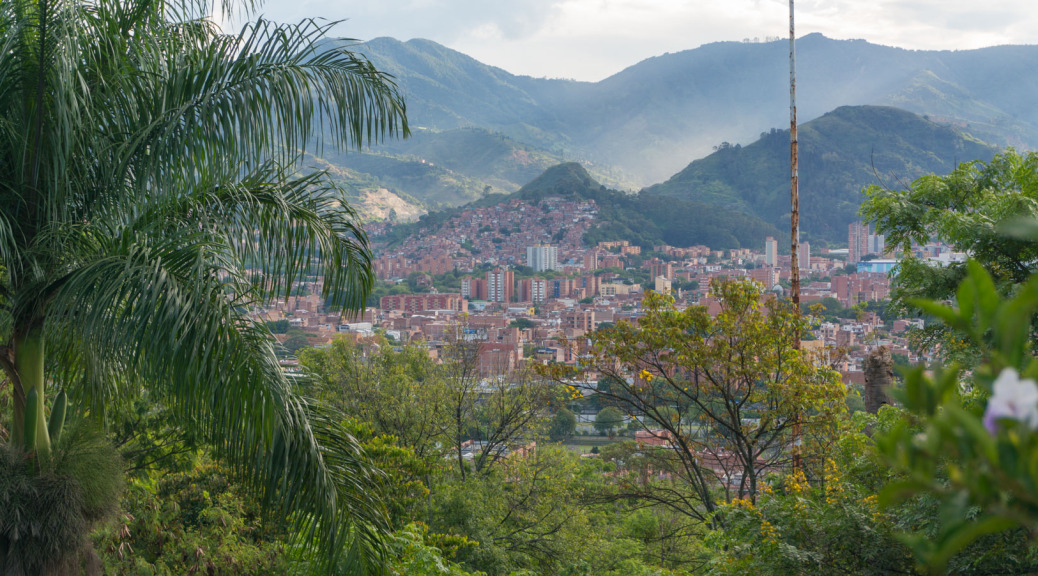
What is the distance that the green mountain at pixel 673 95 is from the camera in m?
139

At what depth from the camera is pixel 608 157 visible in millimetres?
164250

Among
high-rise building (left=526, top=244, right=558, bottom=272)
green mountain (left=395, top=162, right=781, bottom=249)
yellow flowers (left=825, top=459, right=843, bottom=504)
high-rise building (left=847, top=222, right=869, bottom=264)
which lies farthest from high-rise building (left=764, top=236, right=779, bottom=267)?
yellow flowers (left=825, top=459, right=843, bottom=504)

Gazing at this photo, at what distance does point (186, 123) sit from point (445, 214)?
224 ft

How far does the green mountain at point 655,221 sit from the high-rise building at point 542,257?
3597 millimetres

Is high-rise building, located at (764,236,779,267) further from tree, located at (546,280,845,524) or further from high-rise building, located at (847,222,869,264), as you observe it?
tree, located at (546,280,845,524)

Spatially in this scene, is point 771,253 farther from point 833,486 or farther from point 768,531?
point 768,531

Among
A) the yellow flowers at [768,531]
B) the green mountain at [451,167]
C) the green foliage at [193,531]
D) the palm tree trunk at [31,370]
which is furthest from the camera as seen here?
the green mountain at [451,167]

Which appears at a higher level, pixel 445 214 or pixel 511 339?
pixel 445 214

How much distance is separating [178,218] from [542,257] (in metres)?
62.1

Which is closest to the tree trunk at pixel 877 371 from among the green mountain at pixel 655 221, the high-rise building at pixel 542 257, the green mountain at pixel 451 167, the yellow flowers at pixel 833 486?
the yellow flowers at pixel 833 486

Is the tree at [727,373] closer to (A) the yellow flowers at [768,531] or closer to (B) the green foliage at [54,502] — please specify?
(A) the yellow flowers at [768,531]

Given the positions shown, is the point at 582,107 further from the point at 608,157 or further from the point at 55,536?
the point at 55,536

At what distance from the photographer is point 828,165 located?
6350 centimetres

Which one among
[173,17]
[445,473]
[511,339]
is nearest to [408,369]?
[445,473]
